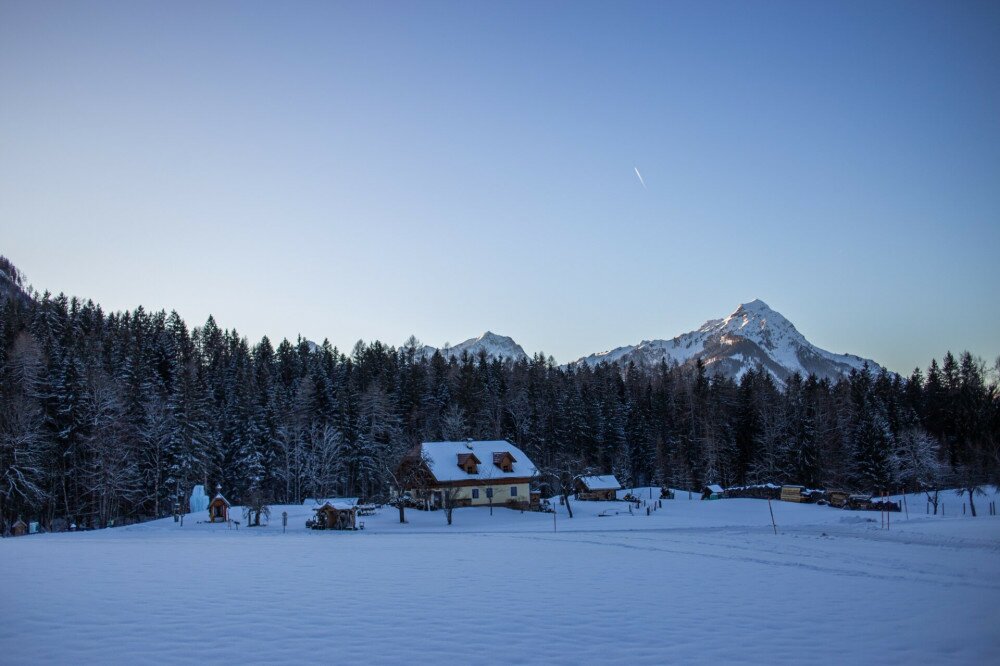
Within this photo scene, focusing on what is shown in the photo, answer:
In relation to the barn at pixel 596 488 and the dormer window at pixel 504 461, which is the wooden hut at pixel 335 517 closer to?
the dormer window at pixel 504 461

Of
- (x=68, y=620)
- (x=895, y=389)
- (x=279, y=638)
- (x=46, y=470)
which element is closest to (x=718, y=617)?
(x=279, y=638)

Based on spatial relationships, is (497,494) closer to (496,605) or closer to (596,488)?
(596,488)

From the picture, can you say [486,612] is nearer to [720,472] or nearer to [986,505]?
[986,505]

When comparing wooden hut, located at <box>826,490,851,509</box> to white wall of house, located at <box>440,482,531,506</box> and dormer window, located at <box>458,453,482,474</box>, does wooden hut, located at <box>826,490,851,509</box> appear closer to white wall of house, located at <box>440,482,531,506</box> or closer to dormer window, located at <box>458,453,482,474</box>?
white wall of house, located at <box>440,482,531,506</box>

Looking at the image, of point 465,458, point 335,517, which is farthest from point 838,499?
point 335,517

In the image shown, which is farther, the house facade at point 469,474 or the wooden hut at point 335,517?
the house facade at point 469,474

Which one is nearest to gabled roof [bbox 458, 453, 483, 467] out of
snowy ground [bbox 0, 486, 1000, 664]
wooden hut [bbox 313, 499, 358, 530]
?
wooden hut [bbox 313, 499, 358, 530]

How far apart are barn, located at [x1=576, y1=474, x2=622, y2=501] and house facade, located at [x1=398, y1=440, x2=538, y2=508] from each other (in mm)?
9639

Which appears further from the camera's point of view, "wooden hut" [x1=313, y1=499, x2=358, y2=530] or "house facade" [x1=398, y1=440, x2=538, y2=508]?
Result: "house facade" [x1=398, y1=440, x2=538, y2=508]

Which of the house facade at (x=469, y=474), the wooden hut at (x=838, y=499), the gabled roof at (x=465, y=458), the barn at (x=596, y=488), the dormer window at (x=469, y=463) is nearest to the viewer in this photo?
the wooden hut at (x=838, y=499)

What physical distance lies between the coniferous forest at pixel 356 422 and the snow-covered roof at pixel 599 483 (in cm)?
187

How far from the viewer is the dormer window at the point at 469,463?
6181cm

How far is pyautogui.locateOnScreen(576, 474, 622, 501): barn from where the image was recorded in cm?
7188

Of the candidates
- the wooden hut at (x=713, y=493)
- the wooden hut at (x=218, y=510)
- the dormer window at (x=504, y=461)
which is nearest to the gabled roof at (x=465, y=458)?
the dormer window at (x=504, y=461)
